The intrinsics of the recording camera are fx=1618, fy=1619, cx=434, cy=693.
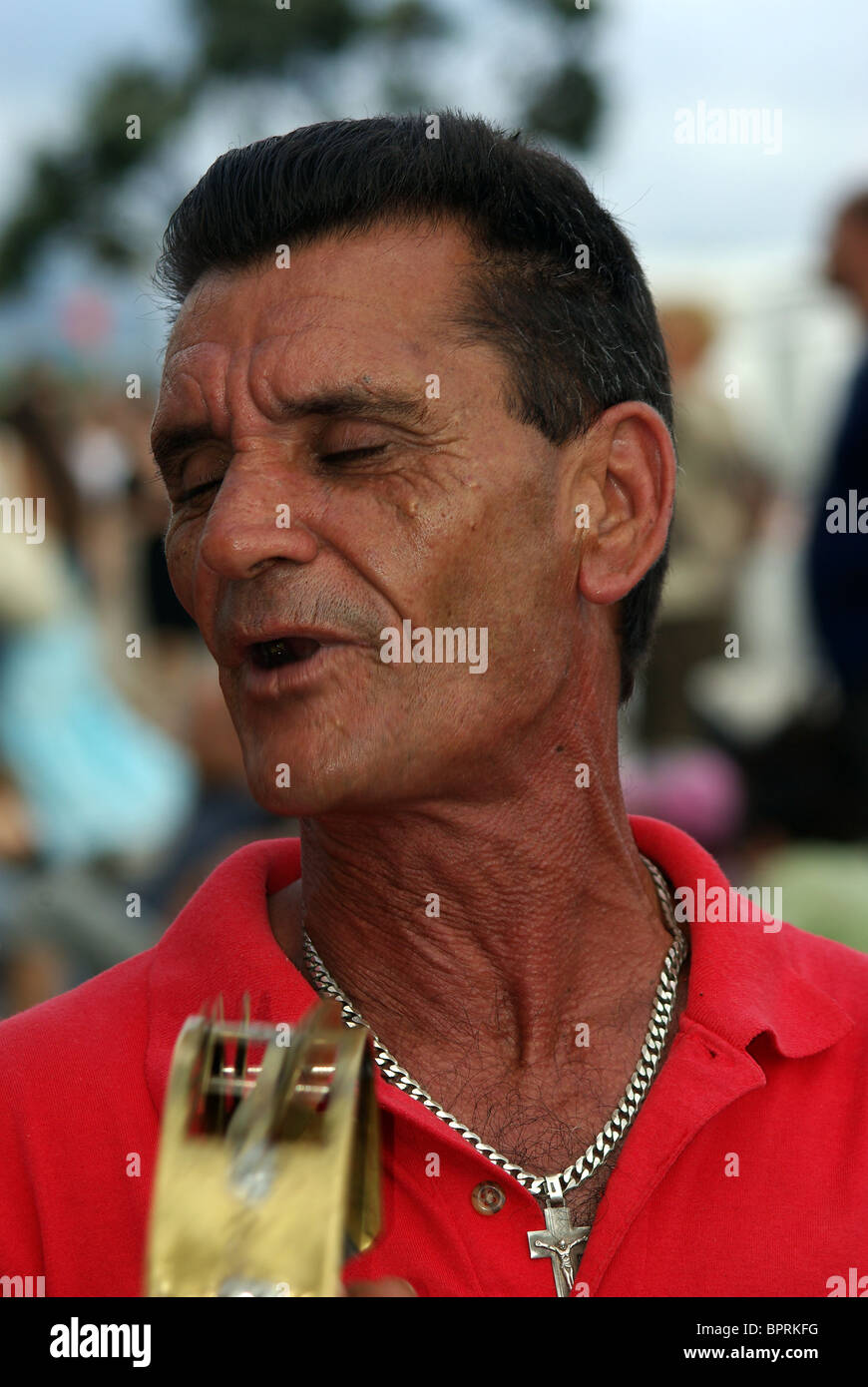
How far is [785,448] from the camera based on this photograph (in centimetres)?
662

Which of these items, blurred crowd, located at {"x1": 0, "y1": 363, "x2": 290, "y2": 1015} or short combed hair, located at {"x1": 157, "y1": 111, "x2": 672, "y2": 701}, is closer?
short combed hair, located at {"x1": 157, "y1": 111, "x2": 672, "y2": 701}

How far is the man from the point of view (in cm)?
205

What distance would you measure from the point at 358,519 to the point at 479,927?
0.63 metres

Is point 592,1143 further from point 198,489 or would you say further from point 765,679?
point 765,679

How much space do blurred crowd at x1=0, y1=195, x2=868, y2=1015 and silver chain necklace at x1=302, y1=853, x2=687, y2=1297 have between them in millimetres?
1813

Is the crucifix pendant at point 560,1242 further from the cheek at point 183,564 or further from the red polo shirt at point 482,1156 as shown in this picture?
the cheek at point 183,564

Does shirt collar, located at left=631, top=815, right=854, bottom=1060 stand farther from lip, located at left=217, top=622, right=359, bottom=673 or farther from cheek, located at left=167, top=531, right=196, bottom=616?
cheek, located at left=167, top=531, right=196, bottom=616

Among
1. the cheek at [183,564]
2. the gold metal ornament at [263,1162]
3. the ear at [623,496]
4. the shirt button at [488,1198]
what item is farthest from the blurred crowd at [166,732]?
the gold metal ornament at [263,1162]

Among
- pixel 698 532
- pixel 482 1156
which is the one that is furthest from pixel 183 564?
pixel 698 532

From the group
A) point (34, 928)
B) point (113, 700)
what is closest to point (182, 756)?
point (113, 700)

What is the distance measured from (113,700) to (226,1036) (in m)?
4.08

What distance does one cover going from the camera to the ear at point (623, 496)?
7.77ft

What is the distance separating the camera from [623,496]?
7.98 ft

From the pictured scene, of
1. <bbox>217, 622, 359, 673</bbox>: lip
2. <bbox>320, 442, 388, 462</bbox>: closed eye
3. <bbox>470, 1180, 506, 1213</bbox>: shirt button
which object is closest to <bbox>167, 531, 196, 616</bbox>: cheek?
<bbox>217, 622, 359, 673</bbox>: lip
